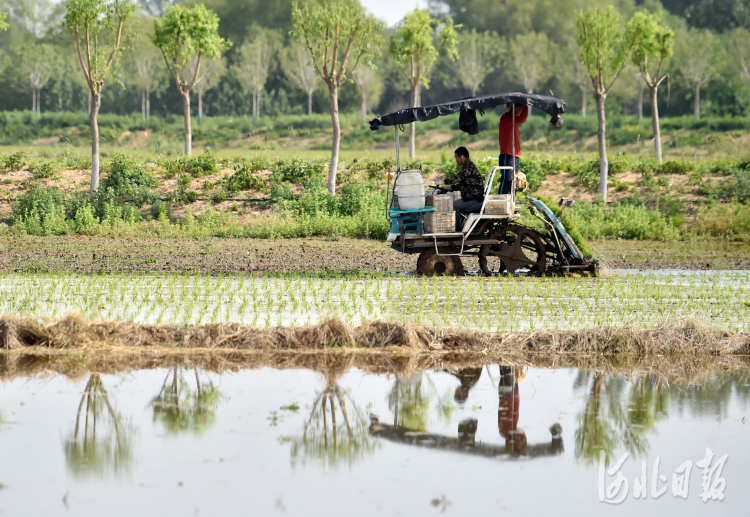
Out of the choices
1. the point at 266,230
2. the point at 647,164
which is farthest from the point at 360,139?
the point at 266,230

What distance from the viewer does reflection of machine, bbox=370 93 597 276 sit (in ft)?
45.3

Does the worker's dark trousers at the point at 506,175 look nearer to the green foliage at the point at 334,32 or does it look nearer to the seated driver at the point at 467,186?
the seated driver at the point at 467,186

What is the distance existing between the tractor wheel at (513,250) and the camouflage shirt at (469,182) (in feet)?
2.45

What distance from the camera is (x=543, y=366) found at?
7.71 meters

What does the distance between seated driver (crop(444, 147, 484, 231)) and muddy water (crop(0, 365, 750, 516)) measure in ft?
22.4

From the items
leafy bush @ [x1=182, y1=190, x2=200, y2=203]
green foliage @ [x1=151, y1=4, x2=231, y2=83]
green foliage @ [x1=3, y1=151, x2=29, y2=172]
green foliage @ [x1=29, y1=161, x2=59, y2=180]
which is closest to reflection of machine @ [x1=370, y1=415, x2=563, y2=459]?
leafy bush @ [x1=182, y1=190, x2=200, y2=203]

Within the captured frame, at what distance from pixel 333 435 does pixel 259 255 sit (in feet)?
39.4

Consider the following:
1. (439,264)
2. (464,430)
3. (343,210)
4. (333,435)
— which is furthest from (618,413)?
(343,210)

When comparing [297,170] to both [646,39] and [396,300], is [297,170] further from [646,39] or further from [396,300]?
[396,300]

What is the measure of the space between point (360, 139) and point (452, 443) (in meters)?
51.2

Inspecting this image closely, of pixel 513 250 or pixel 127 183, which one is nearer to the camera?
pixel 513 250

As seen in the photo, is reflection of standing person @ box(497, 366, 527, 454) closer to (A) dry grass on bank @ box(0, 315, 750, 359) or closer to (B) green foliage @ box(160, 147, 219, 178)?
(A) dry grass on bank @ box(0, 315, 750, 359)

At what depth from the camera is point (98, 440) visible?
5.52m

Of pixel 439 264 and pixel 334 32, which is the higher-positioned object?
pixel 334 32
